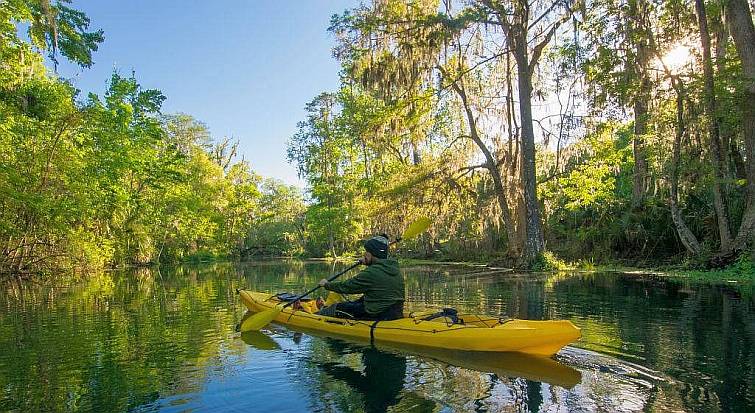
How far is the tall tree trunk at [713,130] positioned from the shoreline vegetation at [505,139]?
0.15 ft

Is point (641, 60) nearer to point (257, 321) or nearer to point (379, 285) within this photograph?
point (379, 285)

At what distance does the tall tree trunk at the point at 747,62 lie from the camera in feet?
41.7

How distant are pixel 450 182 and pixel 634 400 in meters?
15.0

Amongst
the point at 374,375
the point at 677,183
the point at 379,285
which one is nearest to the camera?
the point at 374,375

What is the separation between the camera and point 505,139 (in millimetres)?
20000

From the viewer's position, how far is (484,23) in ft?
55.9

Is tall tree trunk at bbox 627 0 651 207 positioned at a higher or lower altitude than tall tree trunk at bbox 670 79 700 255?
higher

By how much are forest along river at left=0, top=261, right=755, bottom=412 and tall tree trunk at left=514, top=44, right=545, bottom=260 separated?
7578 millimetres

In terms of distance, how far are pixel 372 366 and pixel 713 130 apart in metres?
12.5

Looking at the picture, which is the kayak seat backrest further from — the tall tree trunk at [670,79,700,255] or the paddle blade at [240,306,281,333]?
the tall tree trunk at [670,79,700,255]

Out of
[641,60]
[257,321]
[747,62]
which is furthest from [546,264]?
[257,321]

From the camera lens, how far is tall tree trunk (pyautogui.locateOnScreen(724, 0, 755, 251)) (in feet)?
41.7

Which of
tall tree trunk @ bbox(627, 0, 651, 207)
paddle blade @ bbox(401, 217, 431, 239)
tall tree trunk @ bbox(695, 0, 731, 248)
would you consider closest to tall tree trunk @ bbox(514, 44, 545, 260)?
tall tree trunk @ bbox(627, 0, 651, 207)

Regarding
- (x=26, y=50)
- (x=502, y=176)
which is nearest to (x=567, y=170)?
(x=502, y=176)
